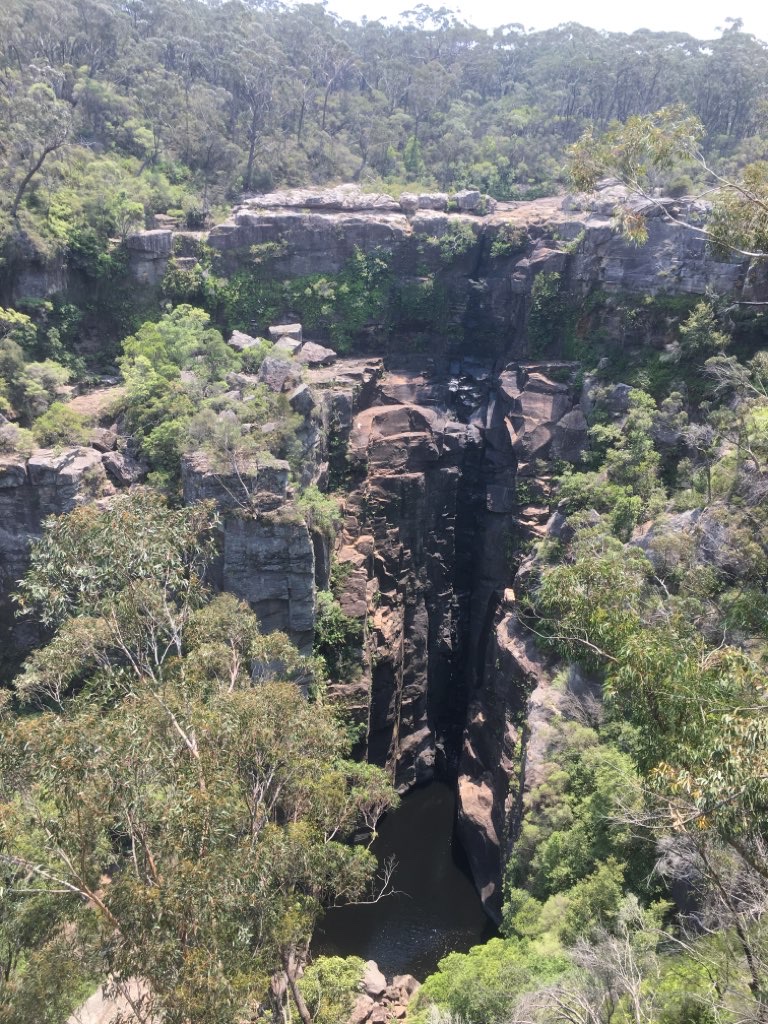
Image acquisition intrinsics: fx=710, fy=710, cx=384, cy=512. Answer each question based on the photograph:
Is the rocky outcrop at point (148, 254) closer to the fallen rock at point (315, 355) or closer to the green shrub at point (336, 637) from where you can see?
the fallen rock at point (315, 355)

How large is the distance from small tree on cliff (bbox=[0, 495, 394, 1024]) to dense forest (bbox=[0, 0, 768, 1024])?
0.22 feet

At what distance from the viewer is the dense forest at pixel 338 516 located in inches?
377

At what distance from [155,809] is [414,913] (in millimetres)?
15906

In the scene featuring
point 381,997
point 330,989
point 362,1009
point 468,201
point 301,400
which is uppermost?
point 468,201

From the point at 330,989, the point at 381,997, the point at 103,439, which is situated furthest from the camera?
the point at 103,439

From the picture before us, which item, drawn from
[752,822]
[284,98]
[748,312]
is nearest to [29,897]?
[752,822]

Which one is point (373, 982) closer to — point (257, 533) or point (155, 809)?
point (155, 809)

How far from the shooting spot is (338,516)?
23797mm

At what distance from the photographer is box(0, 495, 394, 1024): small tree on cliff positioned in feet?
29.7

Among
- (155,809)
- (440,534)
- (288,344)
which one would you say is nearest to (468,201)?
(288,344)

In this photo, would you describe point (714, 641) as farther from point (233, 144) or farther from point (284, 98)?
point (284, 98)

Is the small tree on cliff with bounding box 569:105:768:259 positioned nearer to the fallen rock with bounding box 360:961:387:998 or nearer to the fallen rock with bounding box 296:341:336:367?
the fallen rock with bounding box 296:341:336:367

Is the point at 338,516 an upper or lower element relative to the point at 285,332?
lower

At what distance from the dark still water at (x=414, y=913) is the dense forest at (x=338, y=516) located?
112cm
